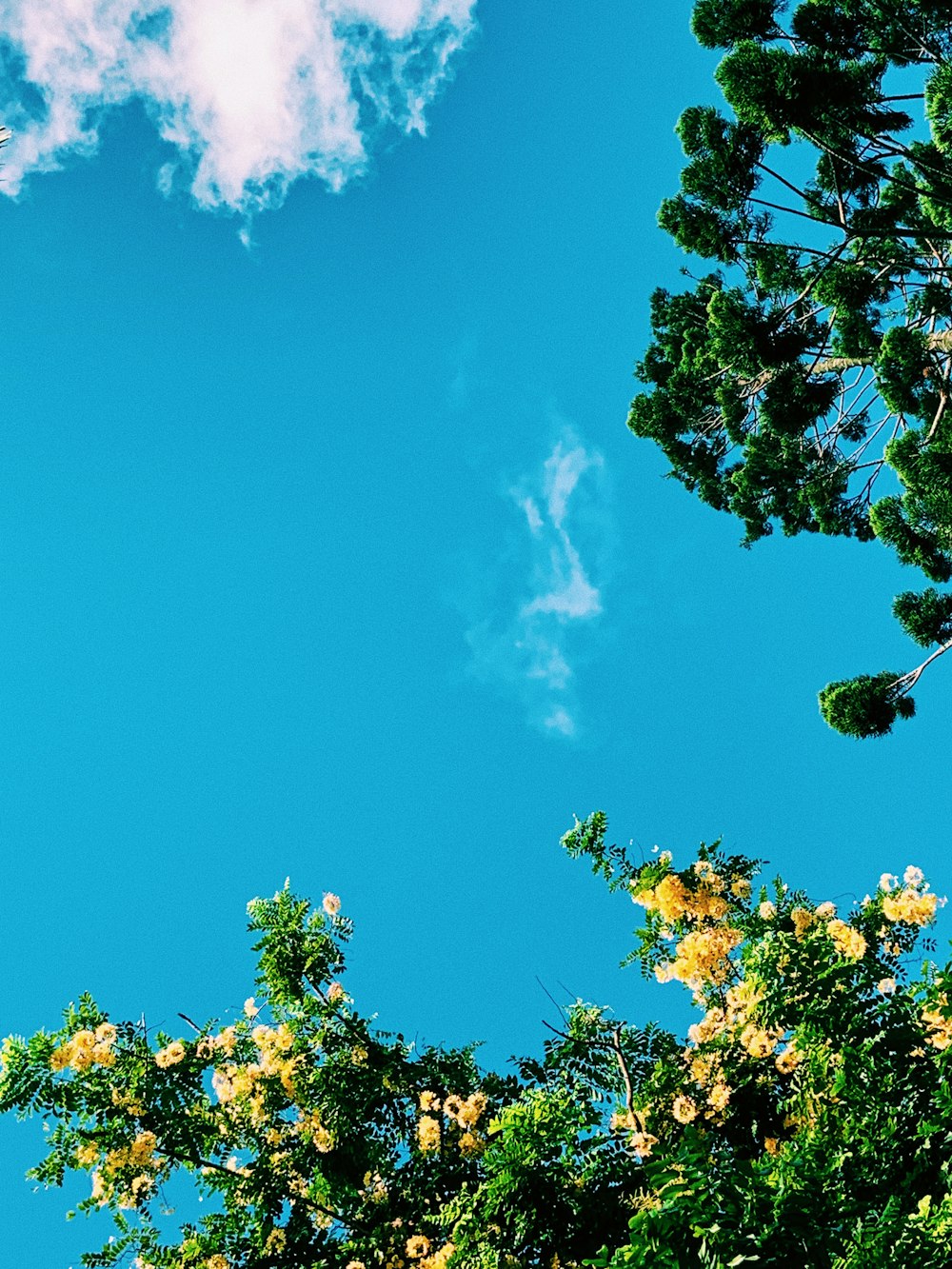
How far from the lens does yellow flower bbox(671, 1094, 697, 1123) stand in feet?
15.4

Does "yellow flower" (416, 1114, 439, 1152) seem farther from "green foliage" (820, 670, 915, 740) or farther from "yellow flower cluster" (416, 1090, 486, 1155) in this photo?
"green foliage" (820, 670, 915, 740)

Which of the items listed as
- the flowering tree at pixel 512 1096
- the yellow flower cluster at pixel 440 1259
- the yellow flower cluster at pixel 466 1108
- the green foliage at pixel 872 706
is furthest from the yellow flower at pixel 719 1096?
the green foliage at pixel 872 706

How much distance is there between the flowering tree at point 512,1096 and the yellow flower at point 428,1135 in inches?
0.7

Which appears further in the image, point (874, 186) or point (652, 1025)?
point (874, 186)

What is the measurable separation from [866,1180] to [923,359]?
8.03m

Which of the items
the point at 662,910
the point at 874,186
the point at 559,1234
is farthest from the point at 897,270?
the point at 559,1234

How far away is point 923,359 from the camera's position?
28.1ft

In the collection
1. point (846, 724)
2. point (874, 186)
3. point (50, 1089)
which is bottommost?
point (50, 1089)

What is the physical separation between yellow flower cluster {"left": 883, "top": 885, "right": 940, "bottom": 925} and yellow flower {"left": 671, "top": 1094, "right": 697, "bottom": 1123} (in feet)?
5.54

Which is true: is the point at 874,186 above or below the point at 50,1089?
above

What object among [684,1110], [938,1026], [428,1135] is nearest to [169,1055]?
[428,1135]

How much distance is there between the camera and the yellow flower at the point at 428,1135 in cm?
519

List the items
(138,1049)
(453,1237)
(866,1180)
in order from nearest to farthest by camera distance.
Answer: (866,1180)
(453,1237)
(138,1049)

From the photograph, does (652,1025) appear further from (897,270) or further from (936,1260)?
(897,270)
